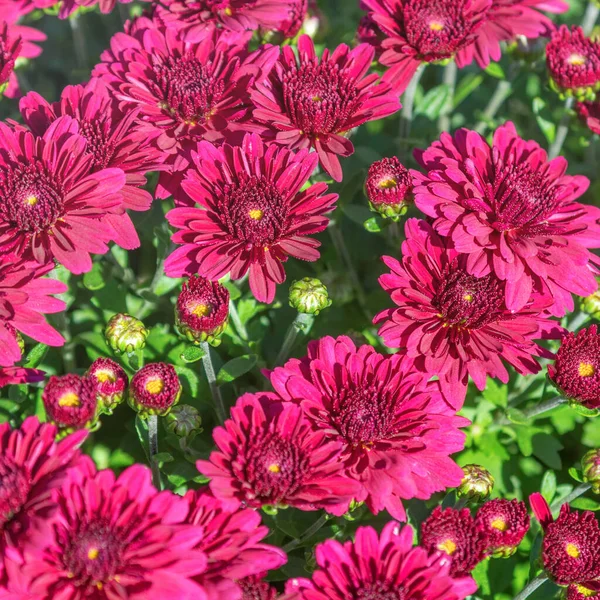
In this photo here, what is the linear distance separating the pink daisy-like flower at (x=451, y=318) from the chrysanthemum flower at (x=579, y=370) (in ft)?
0.22

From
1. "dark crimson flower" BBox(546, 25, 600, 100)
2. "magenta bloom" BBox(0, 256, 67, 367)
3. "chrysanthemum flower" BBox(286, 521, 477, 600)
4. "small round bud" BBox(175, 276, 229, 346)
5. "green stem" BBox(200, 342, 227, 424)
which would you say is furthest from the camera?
"dark crimson flower" BBox(546, 25, 600, 100)

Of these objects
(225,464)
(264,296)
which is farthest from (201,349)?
(225,464)

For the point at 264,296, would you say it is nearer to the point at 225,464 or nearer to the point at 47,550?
the point at 225,464

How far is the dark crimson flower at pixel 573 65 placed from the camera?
2.79m

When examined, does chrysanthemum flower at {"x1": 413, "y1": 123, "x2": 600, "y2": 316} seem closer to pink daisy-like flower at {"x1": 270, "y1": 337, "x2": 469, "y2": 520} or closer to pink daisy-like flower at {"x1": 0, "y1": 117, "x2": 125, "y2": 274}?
pink daisy-like flower at {"x1": 270, "y1": 337, "x2": 469, "y2": 520}

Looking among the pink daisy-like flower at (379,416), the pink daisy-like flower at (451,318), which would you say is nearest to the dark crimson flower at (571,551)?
the pink daisy-like flower at (379,416)

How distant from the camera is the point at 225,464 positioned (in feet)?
5.97

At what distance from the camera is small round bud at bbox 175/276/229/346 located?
2.10 meters

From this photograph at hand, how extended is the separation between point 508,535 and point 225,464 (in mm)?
768

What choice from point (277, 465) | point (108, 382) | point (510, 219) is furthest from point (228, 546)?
point (510, 219)

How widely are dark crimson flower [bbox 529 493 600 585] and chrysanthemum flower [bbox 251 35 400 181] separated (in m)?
1.16

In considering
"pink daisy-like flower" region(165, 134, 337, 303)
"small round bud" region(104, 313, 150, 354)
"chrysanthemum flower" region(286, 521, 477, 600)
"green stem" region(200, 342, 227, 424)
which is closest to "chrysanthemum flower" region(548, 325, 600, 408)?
"chrysanthemum flower" region(286, 521, 477, 600)

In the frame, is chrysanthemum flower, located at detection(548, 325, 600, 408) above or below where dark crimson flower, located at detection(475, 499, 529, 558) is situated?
above

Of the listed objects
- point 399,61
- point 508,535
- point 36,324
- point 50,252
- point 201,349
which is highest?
point 399,61
